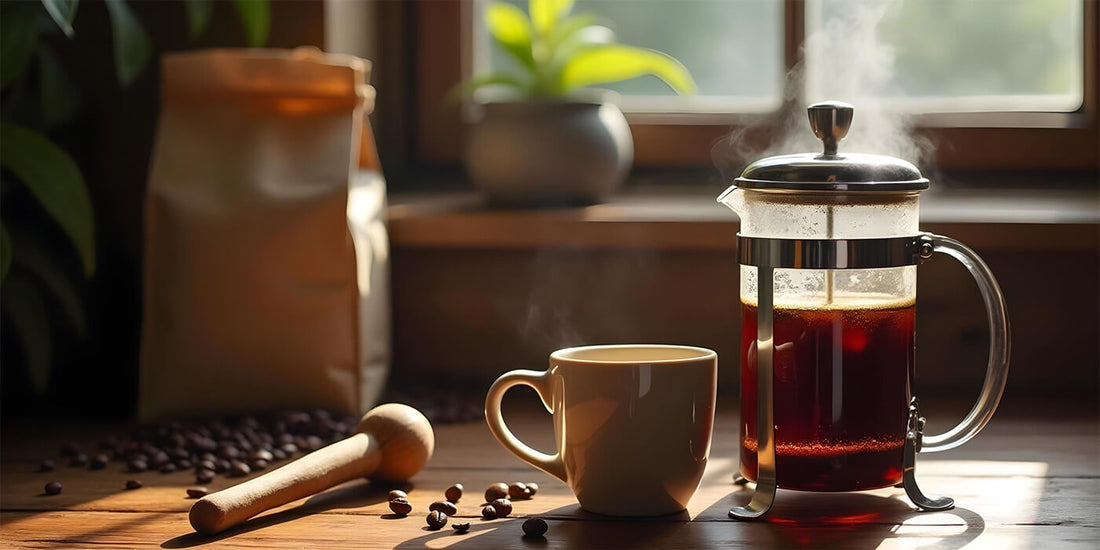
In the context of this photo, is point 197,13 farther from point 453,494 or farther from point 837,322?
point 837,322

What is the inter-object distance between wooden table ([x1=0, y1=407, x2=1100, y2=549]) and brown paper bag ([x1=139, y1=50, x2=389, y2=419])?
0.20 meters

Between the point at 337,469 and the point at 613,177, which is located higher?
the point at 613,177

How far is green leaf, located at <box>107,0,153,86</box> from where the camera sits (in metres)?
1.40

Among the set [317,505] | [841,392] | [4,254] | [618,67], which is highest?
[618,67]

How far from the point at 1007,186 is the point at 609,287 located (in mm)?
651

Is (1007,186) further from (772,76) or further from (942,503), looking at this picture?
(942,503)

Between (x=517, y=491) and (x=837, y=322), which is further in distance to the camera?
(x=517, y=491)

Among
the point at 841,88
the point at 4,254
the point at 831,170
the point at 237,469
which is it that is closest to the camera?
the point at 831,170

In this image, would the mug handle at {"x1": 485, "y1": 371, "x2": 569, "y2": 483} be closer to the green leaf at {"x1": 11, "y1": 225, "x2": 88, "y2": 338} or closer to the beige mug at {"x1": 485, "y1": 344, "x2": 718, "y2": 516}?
the beige mug at {"x1": 485, "y1": 344, "x2": 718, "y2": 516}

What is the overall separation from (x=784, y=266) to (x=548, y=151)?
704 millimetres

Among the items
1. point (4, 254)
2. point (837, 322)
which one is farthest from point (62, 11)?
point (837, 322)

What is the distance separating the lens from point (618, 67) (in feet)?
5.22

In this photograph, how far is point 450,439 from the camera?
1.26 m

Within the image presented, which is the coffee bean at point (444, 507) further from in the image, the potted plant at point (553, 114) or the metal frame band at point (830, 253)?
the potted plant at point (553, 114)
